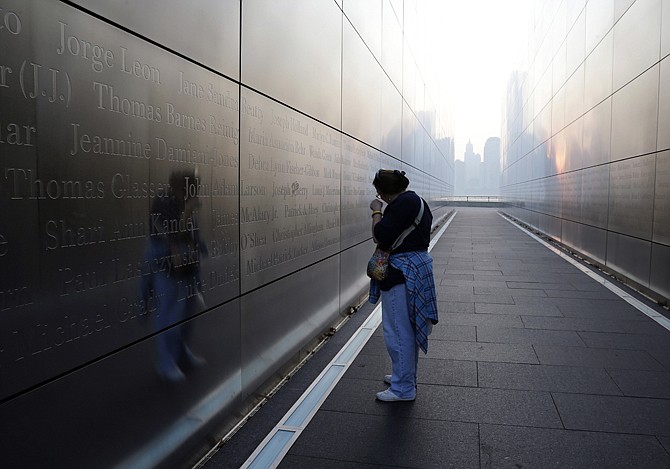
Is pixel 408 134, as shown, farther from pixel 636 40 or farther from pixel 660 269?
pixel 660 269

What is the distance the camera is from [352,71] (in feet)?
25.2

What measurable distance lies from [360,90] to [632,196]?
202 inches

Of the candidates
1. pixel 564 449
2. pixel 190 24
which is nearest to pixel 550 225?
pixel 564 449

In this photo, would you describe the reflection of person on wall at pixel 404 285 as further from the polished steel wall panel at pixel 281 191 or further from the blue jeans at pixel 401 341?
the polished steel wall panel at pixel 281 191

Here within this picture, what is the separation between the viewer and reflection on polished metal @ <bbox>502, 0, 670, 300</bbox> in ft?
29.1

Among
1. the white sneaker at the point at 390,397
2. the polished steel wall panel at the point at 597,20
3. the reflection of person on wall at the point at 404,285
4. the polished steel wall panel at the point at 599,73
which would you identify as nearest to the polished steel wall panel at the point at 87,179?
the reflection of person on wall at the point at 404,285

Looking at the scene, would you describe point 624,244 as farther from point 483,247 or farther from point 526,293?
point 483,247

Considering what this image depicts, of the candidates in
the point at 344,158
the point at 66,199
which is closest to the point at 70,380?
the point at 66,199

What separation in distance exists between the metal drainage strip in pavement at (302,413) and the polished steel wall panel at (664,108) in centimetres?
532

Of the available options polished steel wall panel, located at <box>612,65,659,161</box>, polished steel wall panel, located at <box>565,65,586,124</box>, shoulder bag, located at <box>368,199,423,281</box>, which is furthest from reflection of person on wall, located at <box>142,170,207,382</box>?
polished steel wall panel, located at <box>565,65,586,124</box>

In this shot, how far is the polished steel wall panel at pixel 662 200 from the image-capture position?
8352 millimetres

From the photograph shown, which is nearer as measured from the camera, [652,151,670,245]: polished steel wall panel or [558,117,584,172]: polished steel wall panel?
[652,151,670,245]: polished steel wall panel

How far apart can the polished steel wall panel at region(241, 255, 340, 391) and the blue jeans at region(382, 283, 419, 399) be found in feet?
3.19

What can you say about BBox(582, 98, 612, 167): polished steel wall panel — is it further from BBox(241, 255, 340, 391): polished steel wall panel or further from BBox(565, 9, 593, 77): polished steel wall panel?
BBox(241, 255, 340, 391): polished steel wall panel
